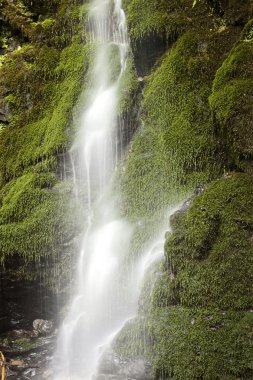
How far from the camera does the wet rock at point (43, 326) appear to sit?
28.1ft

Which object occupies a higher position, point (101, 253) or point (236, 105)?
point (236, 105)

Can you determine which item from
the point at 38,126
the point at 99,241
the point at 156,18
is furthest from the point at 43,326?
the point at 156,18

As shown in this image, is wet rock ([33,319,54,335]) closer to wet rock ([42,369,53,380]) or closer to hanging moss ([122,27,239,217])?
wet rock ([42,369,53,380])

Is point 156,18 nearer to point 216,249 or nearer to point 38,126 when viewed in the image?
point 38,126

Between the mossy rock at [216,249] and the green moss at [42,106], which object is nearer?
the mossy rock at [216,249]

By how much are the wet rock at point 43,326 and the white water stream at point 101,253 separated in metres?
0.44

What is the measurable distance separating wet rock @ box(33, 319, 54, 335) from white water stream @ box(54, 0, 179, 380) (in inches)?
17.4

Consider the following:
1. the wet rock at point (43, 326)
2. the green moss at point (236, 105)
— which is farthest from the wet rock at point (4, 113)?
the green moss at point (236, 105)

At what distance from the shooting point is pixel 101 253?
327 inches

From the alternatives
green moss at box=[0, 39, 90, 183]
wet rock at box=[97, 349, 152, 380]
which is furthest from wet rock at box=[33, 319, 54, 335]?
green moss at box=[0, 39, 90, 183]

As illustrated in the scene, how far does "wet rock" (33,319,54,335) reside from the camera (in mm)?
8576

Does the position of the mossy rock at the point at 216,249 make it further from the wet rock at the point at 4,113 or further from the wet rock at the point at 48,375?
the wet rock at the point at 4,113

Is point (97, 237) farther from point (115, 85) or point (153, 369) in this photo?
point (115, 85)

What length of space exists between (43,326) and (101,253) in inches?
85.4
